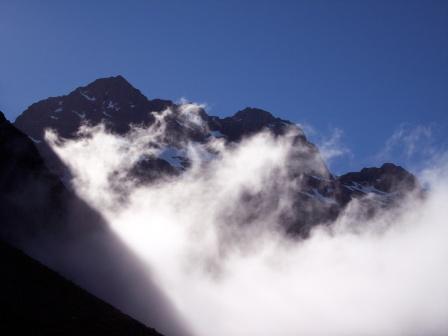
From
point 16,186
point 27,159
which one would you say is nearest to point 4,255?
point 16,186

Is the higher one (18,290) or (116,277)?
(116,277)

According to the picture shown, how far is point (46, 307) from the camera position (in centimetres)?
4269

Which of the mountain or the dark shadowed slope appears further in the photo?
the mountain

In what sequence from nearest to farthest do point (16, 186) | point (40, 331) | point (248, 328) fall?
1. point (40, 331)
2. point (16, 186)
3. point (248, 328)

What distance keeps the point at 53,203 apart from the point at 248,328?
95.7 meters

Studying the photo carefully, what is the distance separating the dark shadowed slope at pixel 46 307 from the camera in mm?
37469

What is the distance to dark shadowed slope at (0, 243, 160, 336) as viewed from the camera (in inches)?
1475

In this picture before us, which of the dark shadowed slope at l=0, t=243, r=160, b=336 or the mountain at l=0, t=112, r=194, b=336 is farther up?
the mountain at l=0, t=112, r=194, b=336

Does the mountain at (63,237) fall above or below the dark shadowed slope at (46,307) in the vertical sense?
above

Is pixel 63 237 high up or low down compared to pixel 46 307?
up

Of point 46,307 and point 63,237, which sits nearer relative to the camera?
point 46,307

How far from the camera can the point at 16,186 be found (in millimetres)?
111562

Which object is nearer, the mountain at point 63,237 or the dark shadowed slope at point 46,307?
the dark shadowed slope at point 46,307

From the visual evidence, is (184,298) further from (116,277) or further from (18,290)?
(18,290)
